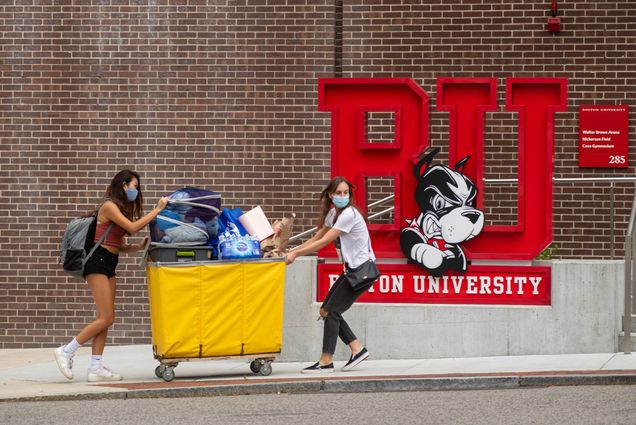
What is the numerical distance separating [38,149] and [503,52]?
5.66 metres

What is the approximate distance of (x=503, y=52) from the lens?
15.2 m

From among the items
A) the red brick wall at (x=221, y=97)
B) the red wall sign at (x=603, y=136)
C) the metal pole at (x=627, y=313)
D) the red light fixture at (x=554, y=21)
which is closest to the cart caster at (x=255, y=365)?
the metal pole at (x=627, y=313)

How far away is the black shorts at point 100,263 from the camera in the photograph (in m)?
11.1

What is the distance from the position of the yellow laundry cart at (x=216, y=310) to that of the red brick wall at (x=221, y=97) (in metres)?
4.26

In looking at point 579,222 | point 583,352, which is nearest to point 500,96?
point 579,222

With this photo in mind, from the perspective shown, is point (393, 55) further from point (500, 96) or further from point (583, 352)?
point (583, 352)

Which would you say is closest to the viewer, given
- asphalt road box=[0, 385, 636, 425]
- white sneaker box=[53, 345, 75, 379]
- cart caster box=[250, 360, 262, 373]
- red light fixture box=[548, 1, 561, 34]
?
asphalt road box=[0, 385, 636, 425]

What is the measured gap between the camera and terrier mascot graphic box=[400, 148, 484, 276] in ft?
41.5

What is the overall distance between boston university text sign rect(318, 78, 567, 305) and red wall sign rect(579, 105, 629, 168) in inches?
96.9

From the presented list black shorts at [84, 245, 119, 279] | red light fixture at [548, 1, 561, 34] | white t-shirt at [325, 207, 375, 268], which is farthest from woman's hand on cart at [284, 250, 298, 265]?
red light fixture at [548, 1, 561, 34]

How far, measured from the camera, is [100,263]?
36.6ft

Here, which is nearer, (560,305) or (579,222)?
(560,305)

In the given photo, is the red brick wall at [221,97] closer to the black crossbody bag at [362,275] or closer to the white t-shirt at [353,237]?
the white t-shirt at [353,237]

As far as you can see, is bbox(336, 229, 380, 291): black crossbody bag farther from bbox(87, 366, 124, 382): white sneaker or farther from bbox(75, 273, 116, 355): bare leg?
bbox(87, 366, 124, 382): white sneaker
